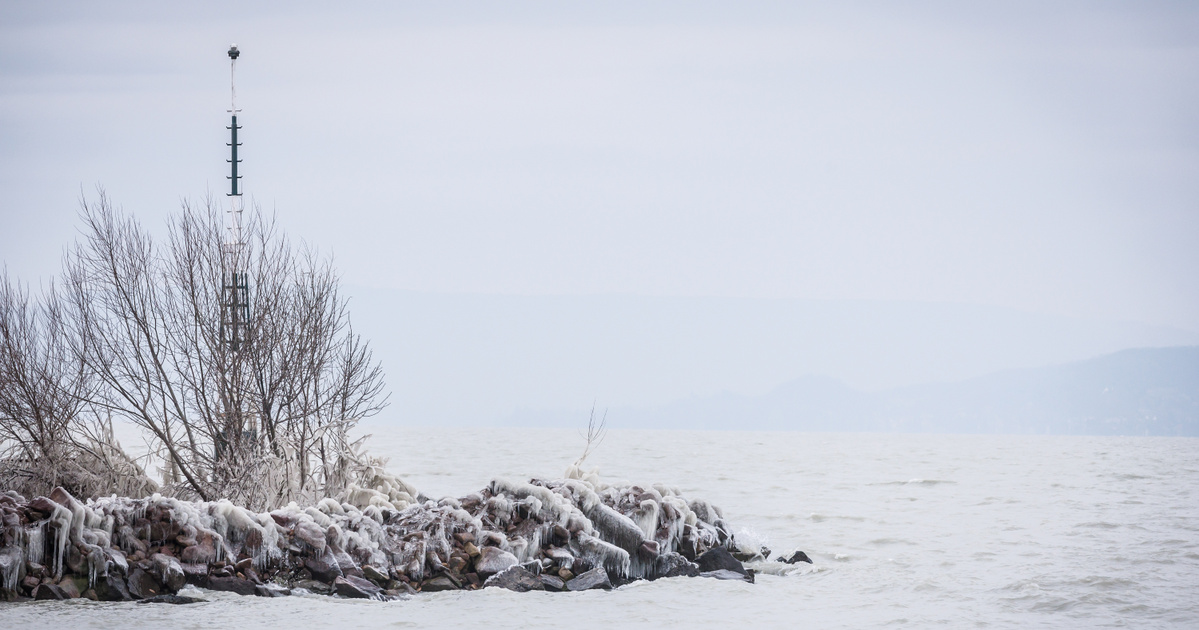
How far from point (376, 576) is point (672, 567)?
5008 mm

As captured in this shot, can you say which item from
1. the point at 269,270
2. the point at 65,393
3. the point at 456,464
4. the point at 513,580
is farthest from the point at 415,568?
the point at 456,464

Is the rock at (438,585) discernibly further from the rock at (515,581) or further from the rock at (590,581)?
the rock at (590,581)

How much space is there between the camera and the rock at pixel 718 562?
61.3ft

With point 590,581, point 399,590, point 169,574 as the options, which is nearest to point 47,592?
point 169,574

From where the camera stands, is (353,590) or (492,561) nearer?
(353,590)

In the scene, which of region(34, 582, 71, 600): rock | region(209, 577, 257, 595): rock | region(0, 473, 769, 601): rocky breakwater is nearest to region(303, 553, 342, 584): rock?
region(0, 473, 769, 601): rocky breakwater

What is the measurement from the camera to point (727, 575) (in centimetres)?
1838

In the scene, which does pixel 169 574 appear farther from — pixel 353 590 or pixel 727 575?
pixel 727 575

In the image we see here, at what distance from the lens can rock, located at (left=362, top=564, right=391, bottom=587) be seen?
16609 mm

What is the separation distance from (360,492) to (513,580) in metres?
5.10

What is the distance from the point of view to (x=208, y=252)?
21.4m

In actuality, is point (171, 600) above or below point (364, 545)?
below

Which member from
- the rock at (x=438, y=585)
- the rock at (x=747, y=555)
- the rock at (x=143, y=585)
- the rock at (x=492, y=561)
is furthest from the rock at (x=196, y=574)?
the rock at (x=747, y=555)

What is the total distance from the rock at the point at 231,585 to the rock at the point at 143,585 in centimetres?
71
